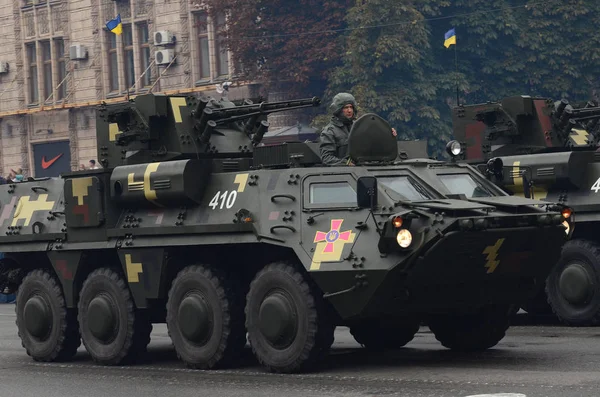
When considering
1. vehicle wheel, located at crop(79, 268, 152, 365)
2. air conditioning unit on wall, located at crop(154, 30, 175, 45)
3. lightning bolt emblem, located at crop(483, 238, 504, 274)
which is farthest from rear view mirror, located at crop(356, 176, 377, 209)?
air conditioning unit on wall, located at crop(154, 30, 175, 45)

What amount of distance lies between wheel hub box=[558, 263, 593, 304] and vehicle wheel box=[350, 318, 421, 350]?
11.6 feet

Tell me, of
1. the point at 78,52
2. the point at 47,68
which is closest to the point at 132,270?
the point at 78,52

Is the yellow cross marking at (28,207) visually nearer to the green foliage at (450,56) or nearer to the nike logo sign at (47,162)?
the green foliage at (450,56)

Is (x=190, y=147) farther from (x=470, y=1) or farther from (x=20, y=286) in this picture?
(x=470, y=1)

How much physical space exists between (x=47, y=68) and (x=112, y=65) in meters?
3.84

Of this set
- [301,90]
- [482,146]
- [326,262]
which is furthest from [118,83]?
[326,262]

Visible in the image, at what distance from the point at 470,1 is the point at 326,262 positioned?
3142cm

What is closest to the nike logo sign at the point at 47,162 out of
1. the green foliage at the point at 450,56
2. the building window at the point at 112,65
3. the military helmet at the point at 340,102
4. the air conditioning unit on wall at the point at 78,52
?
the building window at the point at 112,65

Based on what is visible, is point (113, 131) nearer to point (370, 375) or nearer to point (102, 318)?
point (102, 318)

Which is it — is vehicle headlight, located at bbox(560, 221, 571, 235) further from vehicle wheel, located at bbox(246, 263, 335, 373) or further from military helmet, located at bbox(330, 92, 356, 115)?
military helmet, located at bbox(330, 92, 356, 115)

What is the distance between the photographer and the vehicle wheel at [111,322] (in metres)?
17.5

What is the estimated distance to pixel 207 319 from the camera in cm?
1631

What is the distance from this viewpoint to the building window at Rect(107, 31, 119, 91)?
2234 inches

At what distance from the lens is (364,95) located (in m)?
44.0
